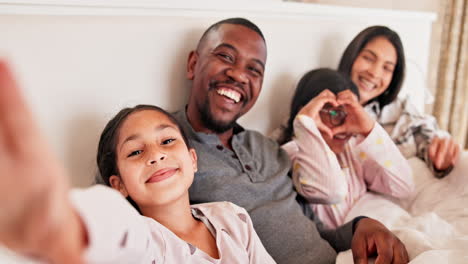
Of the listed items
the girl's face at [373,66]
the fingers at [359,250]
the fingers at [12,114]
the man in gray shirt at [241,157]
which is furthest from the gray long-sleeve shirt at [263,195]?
the fingers at [12,114]

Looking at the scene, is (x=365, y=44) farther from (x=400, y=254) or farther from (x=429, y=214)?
(x=400, y=254)

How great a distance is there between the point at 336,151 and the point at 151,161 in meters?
0.68

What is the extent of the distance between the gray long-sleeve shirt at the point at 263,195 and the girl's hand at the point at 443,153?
47 centimetres

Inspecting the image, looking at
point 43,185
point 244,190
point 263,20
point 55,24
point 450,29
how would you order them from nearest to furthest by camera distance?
point 43,185 < point 55,24 < point 244,190 < point 263,20 < point 450,29

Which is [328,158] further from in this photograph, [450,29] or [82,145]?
[450,29]

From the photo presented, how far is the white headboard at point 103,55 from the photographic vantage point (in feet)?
2.76

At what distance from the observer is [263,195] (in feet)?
3.50

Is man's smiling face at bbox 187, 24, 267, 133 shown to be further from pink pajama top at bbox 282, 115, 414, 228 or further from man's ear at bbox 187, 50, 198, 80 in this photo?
pink pajama top at bbox 282, 115, 414, 228

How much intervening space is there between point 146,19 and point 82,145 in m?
0.32

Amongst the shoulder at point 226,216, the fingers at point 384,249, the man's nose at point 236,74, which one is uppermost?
the man's nose at point 236,74

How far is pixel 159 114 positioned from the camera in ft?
2.87

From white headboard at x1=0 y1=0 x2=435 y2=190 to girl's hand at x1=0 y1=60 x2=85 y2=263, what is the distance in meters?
0.53

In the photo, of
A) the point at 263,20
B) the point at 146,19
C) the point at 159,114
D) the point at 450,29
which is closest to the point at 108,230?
the point at 159,114

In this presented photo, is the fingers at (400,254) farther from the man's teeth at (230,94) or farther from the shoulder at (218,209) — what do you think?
the man's teeth at (230,94)
